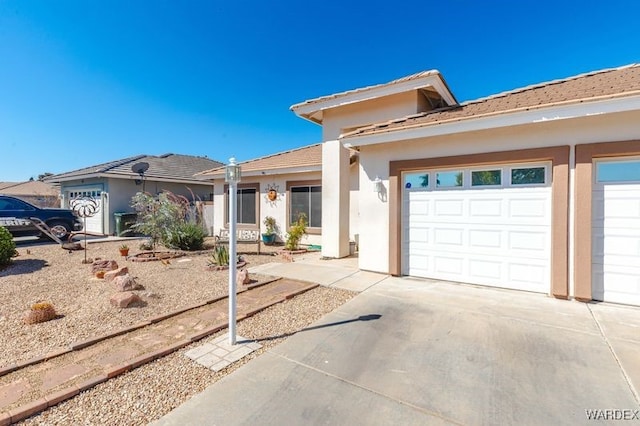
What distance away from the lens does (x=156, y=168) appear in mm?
17953

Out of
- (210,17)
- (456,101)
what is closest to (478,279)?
(456,101)

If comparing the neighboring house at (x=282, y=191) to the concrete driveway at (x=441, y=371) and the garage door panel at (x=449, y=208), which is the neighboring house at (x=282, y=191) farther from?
the concrete driveway at (x=441, y=371)

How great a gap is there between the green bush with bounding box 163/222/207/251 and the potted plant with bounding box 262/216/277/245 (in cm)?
271

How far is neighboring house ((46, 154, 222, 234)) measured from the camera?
15.5m

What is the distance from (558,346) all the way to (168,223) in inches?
444

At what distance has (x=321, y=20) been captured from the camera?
10297 millimetres

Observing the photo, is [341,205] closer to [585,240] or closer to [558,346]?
[585,240]

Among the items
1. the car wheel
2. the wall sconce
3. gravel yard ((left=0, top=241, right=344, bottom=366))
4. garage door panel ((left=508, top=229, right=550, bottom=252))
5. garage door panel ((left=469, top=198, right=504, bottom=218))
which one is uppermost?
the wall sconce

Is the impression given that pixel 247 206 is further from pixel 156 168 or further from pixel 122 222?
pixel 156 168

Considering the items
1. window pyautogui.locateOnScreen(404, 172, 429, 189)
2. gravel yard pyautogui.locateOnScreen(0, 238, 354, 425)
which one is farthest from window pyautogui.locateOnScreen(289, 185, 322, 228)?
window pyautogui.locateOnScreen(404, 172, 429, 189)

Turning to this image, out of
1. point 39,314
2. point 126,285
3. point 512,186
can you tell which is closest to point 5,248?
point 126,285

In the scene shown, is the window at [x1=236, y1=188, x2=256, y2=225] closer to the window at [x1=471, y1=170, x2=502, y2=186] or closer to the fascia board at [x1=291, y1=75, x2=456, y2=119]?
the fascia board at [x1=291, y1=75, x2=456, y2=119]

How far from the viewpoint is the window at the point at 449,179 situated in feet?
20.6

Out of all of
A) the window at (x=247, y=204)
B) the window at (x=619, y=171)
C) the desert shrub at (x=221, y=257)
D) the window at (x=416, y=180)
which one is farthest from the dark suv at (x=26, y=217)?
the window at (x=619, y=171)
